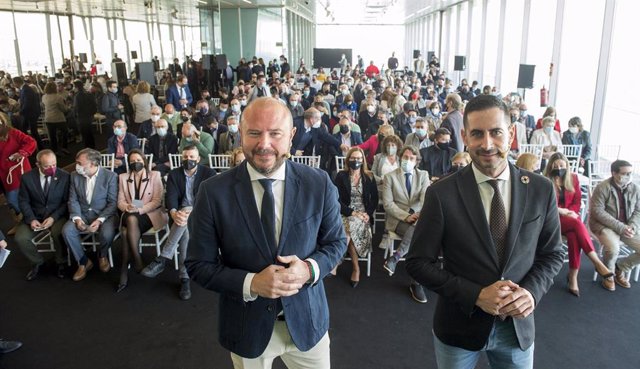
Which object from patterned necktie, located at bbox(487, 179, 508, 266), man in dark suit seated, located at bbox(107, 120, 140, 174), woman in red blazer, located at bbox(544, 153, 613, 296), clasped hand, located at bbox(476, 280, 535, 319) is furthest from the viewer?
man in dark suit seated, located at bbox(107, 120, 140, 174)

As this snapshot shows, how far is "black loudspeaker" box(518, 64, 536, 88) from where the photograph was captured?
1036 cm

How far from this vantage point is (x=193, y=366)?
3688 mm

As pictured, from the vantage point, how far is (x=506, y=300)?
5.62 ft

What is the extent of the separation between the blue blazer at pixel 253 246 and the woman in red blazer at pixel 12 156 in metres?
5.33

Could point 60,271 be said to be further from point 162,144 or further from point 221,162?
point 162,144

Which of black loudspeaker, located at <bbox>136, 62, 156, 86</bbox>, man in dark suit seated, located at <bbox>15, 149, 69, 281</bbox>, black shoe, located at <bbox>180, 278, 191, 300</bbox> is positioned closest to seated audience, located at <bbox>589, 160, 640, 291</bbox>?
black shoe, located at <bbox>180, 278, 191, 300</bbox>

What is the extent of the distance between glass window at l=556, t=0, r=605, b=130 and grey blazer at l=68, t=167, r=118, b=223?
8851 millimetres

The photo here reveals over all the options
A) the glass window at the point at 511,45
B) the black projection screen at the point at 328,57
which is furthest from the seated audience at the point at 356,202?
the black projection screen at the point at 328,57

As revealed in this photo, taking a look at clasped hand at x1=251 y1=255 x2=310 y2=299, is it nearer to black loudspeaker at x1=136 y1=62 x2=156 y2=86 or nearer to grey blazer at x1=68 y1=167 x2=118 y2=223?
grey blazer at x1=68 y1=167 x2=118 y2=223

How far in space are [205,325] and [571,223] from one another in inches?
140

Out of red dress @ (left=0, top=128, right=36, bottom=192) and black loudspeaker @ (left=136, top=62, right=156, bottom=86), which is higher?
black loudspeaker @ (left=136, top=62, right=156, bottom=86)

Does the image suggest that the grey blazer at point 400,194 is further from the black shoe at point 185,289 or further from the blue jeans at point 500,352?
the blue jeans at point 500,352

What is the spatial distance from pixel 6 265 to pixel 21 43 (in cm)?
953

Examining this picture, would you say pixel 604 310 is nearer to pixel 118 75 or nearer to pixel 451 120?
pixel 451 120
